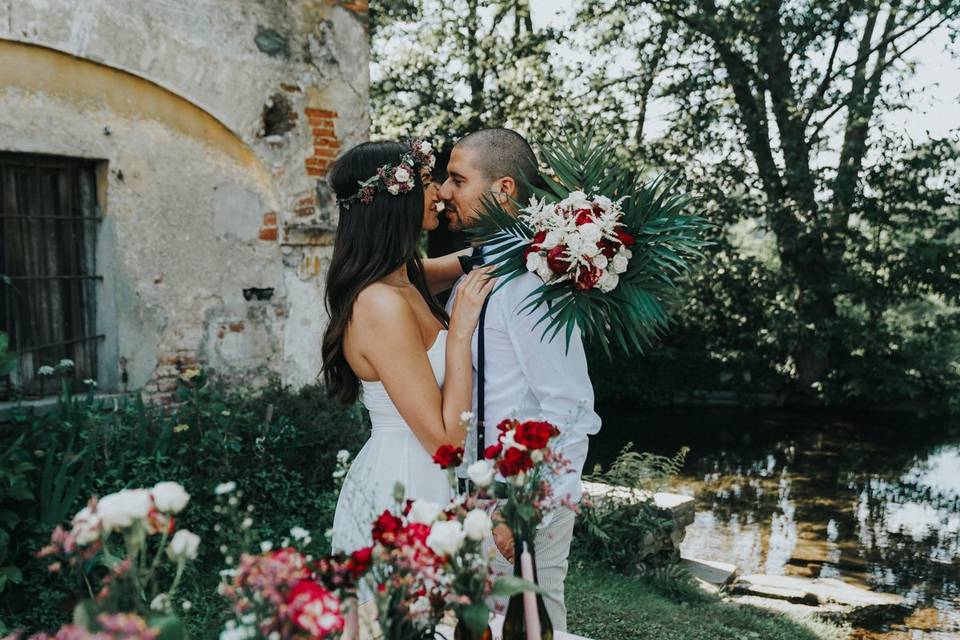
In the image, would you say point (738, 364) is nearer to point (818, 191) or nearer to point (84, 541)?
point (818, 191)

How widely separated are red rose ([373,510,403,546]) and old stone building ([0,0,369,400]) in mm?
5134

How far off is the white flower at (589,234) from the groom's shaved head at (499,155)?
677mm

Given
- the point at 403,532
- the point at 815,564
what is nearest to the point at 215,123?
the point at 403,532

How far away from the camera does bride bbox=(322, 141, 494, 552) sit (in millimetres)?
2924

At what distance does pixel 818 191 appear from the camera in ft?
52.3

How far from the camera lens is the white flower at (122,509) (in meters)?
1.42

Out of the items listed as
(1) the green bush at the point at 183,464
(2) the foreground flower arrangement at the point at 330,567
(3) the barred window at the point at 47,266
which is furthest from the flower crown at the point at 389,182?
(3) the barred window at the point at 47,266

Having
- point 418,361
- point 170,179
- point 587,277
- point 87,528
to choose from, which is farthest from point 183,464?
point 87,528

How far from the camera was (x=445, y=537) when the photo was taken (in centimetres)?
157

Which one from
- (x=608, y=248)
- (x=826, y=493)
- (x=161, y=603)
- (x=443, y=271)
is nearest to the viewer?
(x=161, y=603)

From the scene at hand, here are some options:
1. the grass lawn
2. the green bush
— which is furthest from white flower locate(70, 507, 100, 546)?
the grass lawn

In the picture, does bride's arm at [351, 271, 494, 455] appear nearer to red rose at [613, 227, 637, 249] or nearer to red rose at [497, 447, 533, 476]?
red rose at [613, 227, 637, 249]

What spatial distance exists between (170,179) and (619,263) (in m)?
4.88

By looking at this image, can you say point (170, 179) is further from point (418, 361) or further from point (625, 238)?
point (625, 238)
